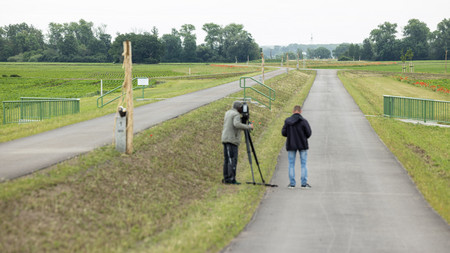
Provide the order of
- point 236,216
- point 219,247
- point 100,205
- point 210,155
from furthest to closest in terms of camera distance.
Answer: point 210,155 < point 236,216 < point 100,205 < point 219,247

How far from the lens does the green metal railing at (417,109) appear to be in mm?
25031

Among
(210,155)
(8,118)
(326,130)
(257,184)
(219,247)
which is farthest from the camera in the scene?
(8,118)

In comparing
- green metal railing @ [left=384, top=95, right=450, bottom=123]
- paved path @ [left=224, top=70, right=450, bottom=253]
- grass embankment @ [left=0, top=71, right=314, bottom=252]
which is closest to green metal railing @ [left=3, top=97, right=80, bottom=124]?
grass embankment @ [left=0, top=71, right=314, bottom=252]

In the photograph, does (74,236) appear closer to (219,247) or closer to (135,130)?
(219,247)

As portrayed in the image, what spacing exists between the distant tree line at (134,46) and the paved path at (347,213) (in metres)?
122

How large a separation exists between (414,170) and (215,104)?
45.1 ft

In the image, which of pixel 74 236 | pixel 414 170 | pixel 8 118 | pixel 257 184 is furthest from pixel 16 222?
pixel 8 118

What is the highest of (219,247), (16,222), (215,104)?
(215,104)

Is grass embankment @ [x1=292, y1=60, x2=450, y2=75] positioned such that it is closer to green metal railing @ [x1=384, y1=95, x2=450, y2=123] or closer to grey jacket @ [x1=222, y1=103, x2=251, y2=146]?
green metal railing @ [x1=384, y1=95, x2=450, y2=123]

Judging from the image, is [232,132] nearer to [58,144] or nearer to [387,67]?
[58,144]

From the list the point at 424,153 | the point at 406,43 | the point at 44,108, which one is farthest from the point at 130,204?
the point at 406,43

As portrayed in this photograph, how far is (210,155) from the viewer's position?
1571cm

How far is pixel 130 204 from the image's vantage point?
9266 millimetres

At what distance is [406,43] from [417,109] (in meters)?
157
